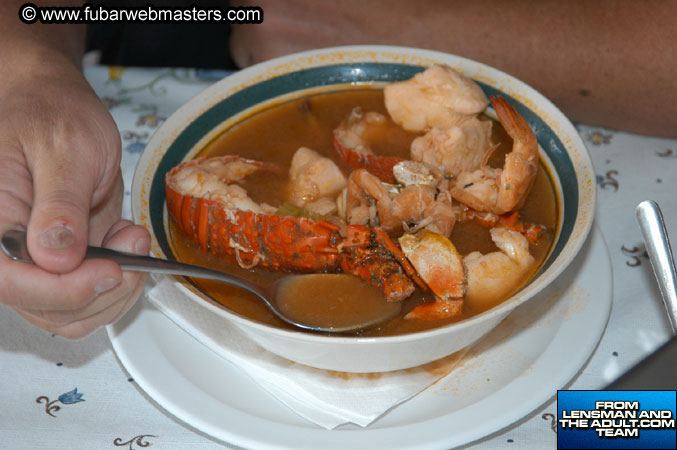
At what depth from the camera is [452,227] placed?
1464mm

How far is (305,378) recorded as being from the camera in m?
1.36

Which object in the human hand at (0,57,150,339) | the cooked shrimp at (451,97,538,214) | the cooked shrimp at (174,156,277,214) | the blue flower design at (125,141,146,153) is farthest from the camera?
the blue flower design at (125,141,146,153)

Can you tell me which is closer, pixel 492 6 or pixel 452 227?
pixel 452 227

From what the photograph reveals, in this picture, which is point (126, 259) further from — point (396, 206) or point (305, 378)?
point (396, 206)

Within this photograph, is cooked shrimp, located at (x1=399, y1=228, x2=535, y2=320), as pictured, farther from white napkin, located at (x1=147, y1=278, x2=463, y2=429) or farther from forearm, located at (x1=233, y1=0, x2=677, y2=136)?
forearm, located at (x1=233, y1=0, x2=677, y2=136)

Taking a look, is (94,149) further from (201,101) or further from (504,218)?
(504,218)

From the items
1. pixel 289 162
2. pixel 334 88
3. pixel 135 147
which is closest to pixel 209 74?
pixel 135 147

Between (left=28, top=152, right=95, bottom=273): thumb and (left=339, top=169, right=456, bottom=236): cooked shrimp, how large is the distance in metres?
0.60

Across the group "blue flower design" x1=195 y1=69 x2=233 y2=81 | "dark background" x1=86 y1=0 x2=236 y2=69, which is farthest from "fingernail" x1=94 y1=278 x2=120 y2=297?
"dark background" x1=86 y1=0 x2=236 y2=69

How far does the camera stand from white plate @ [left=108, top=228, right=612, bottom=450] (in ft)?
3.95

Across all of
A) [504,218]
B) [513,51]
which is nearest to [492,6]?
[513,51]

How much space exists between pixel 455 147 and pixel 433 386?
1.97 feet

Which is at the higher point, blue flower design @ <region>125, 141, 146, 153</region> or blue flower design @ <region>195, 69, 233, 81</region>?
blue flower design @ <region>195, 69, 233, 81</region>

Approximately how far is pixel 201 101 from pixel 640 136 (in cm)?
138
